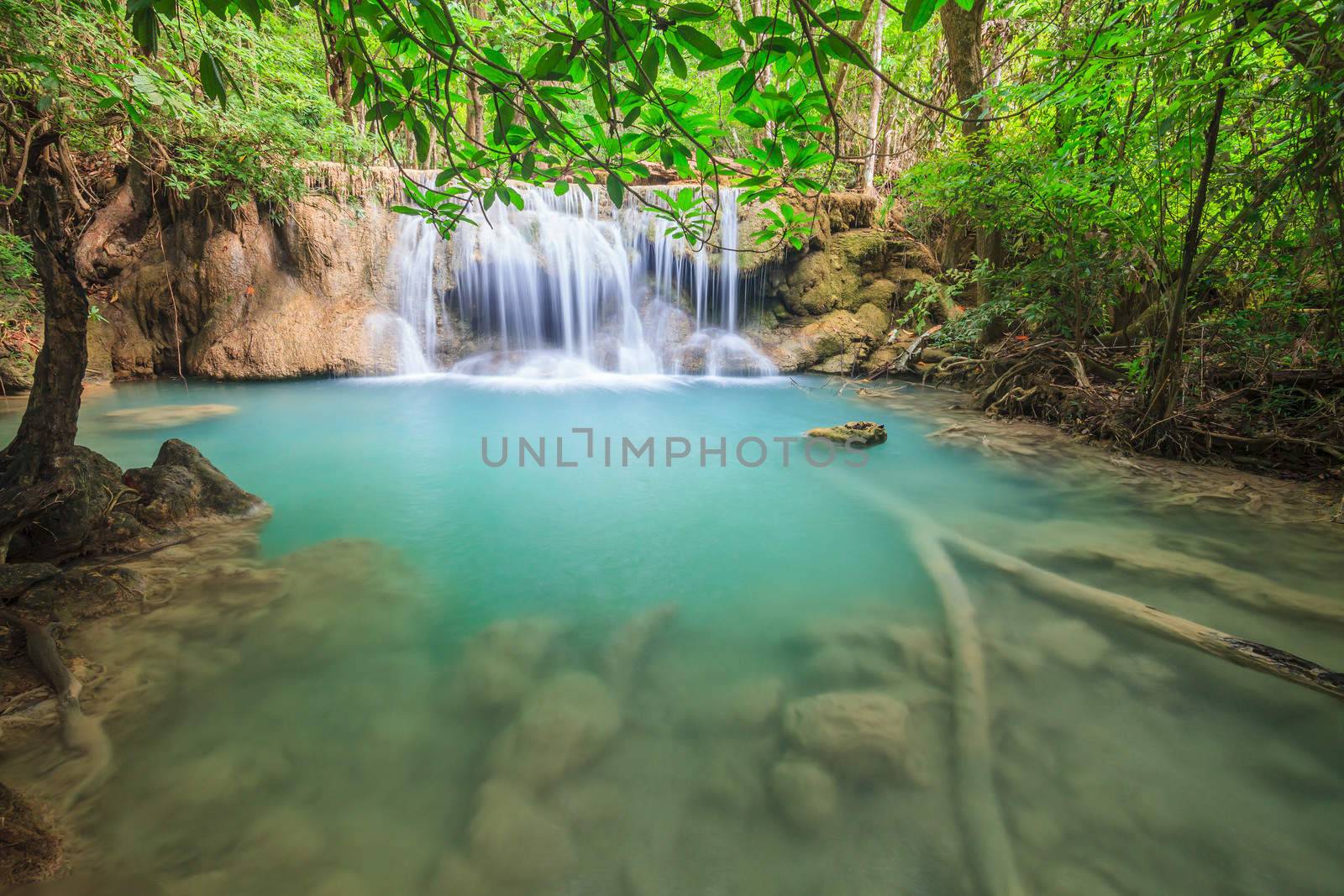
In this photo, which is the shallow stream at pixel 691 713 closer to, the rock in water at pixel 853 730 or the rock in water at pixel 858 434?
the rock in water at pixel 853 730

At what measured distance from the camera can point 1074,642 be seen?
243cm

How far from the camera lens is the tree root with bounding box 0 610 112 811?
5.37ft

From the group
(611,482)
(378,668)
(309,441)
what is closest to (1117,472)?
(611,482)

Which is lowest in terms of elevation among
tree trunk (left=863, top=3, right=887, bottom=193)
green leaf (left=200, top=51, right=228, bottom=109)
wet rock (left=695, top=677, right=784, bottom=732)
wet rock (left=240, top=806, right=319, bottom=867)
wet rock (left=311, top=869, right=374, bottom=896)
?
wet rock (left=311, top=869, right=374, bottom=896)

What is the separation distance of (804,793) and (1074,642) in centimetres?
156

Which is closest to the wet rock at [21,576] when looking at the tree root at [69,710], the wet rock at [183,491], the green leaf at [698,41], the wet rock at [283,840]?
the tree root at [69,710]

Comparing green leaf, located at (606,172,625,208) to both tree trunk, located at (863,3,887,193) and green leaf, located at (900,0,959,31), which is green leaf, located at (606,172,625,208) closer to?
green leaf, located at (900,0,959,31)

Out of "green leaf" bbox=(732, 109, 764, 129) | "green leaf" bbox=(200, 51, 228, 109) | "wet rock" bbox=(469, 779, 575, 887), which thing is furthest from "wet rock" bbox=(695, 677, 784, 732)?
"green leaf" bbox=(200, 51, 228, 109)

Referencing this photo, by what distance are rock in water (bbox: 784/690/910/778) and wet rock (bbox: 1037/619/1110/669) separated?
0.87m

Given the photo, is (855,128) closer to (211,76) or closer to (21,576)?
(211,76)

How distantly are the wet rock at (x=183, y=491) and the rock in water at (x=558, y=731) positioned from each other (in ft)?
9.01

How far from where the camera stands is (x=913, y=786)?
172 centimetres

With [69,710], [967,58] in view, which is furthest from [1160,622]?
[967,58]

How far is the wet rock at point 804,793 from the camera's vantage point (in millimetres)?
1624
